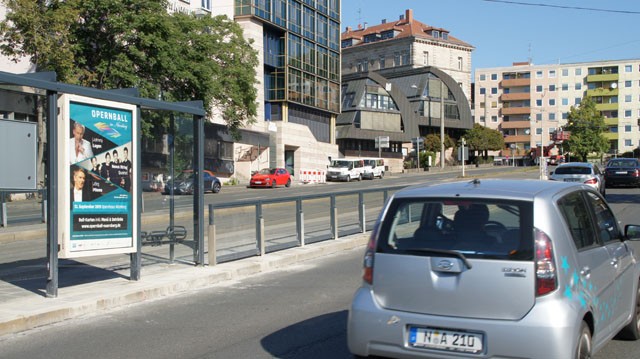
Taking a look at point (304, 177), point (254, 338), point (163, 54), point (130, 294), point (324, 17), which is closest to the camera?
point (254, 338)

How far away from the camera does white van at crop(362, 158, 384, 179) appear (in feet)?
197

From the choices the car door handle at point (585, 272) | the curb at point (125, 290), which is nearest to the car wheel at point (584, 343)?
the car door handle at point (585, 272)

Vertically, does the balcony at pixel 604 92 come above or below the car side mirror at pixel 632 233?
above

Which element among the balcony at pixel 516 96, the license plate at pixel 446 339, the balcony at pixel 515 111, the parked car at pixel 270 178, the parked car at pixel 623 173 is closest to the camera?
the license plate at pixel 446 339

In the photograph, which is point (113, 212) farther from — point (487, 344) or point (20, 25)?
point (20, 25)

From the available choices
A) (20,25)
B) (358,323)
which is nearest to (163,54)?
(20,25)

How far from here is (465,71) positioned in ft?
393

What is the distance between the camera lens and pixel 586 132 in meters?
88.8

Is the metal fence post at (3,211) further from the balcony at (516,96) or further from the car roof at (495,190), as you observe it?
the balcony at (516,96)

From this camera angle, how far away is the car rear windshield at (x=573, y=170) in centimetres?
2386

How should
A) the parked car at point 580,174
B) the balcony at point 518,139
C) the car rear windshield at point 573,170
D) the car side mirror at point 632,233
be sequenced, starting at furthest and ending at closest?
the balcony at point 518,139, the car rear windshield at point 573,170, the parked car at point 580,174, the car side mirror at point 632,233

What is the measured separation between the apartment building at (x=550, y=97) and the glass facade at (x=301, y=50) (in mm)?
53672

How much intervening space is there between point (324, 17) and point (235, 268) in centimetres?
5953

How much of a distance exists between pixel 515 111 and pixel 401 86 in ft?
109
